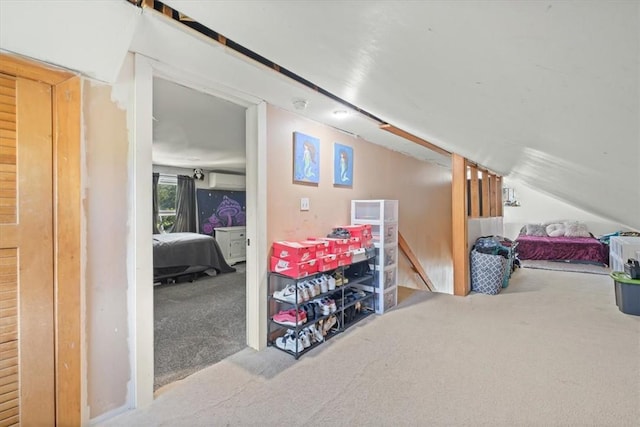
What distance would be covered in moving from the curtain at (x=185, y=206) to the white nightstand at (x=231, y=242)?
62cm

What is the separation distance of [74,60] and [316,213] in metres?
2.05

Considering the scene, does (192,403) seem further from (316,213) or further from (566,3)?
(566,3)

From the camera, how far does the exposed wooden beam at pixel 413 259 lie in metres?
4.46

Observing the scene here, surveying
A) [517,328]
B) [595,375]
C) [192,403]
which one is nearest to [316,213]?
[192,403]

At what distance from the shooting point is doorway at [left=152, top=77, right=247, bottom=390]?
2.28 m

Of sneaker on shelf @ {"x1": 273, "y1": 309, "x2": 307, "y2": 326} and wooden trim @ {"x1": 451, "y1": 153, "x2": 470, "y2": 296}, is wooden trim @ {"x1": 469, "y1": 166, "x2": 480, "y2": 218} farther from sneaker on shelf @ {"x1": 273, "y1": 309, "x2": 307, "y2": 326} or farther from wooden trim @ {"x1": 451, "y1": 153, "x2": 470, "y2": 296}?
sneaker on shelf @ {"x1": 273, "y1": 309, "x2": 307, "y2": 326}

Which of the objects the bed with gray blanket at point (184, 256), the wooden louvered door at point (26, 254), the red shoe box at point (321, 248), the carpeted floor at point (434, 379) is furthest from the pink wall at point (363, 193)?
the bed with gray blanket at point (184, 256)

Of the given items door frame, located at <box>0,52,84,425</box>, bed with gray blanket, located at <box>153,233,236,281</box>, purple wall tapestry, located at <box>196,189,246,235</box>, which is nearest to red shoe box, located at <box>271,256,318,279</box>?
door frame, located at <box>0,52,84,425</box>

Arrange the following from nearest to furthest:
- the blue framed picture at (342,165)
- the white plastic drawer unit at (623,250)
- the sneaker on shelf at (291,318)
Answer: the sneaker on shelf at (291,318) < the blue framed picture at (342,165) < the white plastic drawer unit at (623,250)

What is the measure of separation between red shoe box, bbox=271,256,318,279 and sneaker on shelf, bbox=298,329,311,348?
46 centimetres

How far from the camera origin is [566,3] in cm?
45

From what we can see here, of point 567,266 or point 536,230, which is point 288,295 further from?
point 536,230

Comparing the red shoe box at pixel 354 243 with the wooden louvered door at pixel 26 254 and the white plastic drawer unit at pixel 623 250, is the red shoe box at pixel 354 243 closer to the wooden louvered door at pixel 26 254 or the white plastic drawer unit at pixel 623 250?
the wooden louvered door at pixel 26 254

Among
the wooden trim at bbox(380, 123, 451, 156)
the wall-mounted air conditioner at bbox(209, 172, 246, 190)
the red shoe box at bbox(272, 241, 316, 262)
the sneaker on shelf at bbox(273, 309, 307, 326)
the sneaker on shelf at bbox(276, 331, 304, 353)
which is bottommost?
the sneaker on shelf at bbox(276, 331, 304, 353)
